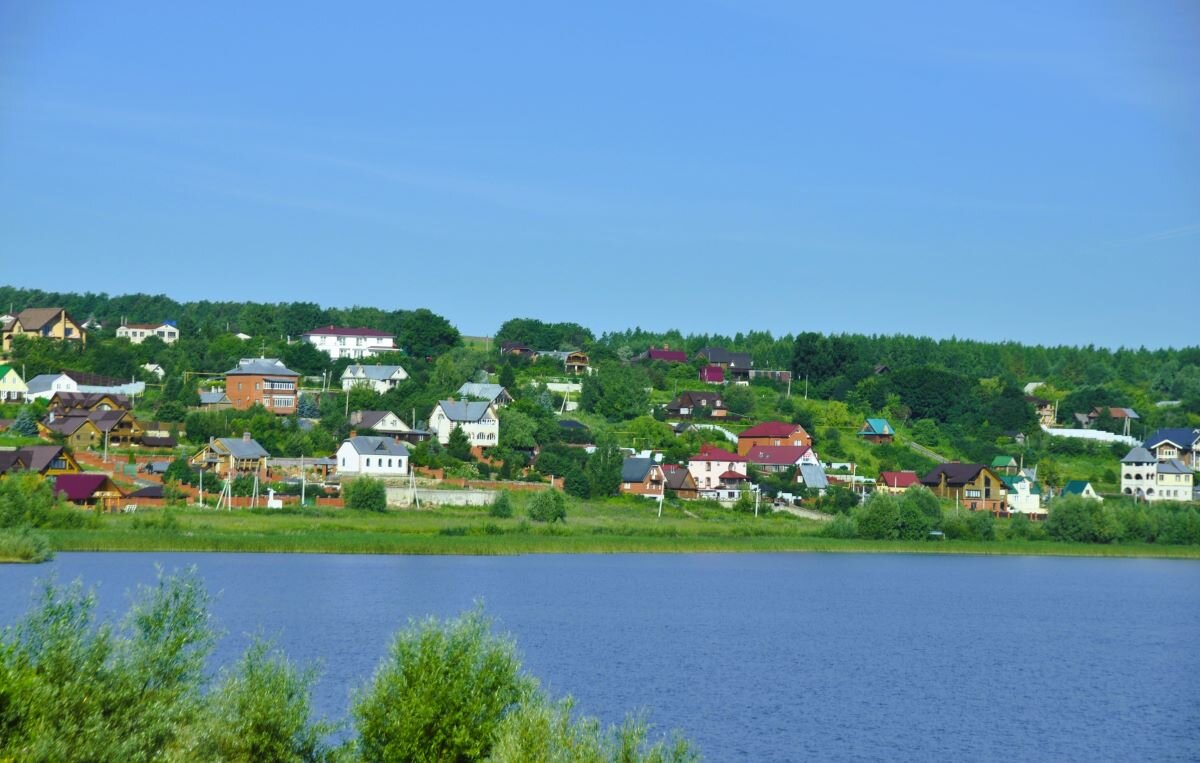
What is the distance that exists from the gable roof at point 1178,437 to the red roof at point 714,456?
27.4 m

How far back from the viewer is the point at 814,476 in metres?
80.1

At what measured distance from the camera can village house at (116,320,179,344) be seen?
353ft

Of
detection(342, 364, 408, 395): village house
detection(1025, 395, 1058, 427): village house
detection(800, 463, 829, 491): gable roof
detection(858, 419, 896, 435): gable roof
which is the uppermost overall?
A: detection(1025, 395, 1058, 427): village house

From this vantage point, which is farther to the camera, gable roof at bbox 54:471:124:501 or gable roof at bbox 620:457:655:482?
gable roof at bbox 620:457:655:482

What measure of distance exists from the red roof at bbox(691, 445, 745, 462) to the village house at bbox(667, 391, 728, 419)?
546 inches

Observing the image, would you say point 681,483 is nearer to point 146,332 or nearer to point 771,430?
point 771,430

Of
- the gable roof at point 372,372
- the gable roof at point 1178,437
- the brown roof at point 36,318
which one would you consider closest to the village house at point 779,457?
the gable roof at point 1178,437

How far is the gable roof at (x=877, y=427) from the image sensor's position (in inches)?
3738

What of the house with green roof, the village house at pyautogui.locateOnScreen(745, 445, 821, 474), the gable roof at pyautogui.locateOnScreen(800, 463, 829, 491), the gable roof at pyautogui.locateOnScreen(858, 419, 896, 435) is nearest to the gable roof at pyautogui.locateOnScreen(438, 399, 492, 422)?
the village house at pyautogui.locateOnScreen(745, 445, 821, 474)

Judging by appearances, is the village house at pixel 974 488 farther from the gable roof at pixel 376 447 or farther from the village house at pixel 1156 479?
the gable roof at pixel 376 447

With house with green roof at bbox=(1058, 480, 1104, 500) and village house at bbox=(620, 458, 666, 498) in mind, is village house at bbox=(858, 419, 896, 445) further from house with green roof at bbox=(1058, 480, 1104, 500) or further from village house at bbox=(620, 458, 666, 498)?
village house at bbox=(620, 458, 666, 498)

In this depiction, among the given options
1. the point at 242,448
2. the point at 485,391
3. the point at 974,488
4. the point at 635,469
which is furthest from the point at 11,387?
the point at 974,488

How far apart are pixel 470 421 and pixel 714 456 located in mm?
12957

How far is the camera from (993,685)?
34281mm
